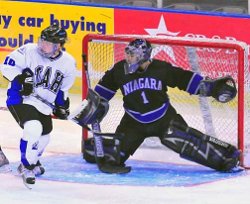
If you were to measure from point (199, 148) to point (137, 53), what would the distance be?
0.69m

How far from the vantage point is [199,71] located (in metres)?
7.15

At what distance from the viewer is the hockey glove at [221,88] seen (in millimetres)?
6516

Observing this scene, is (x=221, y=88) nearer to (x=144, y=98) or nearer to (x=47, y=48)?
(x=144, y=98)

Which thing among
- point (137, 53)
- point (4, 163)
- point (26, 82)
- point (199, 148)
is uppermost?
point (137, 53)

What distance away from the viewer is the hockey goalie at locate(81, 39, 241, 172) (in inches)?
257

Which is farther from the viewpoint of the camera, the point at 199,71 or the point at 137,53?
the point at 199,71

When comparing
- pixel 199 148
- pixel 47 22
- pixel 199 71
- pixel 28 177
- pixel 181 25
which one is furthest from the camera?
pixel 47 22

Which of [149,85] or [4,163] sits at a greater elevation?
[149,85]

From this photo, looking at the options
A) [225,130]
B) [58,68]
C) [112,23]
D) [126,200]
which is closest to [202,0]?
[112,23]

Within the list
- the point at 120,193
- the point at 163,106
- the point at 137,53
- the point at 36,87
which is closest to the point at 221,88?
the point at 163,106

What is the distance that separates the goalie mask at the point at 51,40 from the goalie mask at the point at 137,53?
0.42 meters

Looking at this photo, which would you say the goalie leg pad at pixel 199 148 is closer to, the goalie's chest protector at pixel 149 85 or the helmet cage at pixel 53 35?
the goalie's chest protector at pixel 149 85

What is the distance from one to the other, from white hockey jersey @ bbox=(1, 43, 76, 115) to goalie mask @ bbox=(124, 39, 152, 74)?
13.7 inches

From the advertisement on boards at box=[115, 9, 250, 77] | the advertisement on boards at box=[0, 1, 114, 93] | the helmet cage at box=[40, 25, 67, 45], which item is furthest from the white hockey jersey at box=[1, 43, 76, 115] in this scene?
the advertisement on boards at box=[0, 1, 114, 93]
